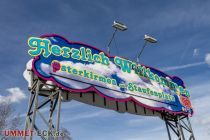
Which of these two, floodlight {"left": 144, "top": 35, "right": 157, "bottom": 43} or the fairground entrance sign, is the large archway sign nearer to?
the fairground entrance sign

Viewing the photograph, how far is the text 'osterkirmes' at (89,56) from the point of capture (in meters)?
13.3

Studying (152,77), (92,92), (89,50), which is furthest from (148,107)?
(89,50)

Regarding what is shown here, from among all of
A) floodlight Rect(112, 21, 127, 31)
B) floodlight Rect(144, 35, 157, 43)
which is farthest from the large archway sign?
floodlight Rect(112, 21, 127, 31)

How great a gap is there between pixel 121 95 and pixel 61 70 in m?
4.18

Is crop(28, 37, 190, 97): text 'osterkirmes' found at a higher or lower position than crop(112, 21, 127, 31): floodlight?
lower

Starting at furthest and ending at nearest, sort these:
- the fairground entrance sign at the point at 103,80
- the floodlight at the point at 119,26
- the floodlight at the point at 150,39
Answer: the floodlight at the point at 150,39, the floodlight at the point at 119,26, the fairground entrance sign at the point at 103,80

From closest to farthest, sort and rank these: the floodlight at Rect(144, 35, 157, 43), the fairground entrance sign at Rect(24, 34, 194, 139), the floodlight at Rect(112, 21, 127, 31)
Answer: the fairground entrance sign at Rect(24, 34, 194, 139), the floodlight at Rect(112, 21, 127, 31), the floodlight at Rect(144, 35, 157, 43)

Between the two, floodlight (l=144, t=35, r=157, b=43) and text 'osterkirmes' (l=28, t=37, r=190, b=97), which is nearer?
text 'osterkirmes' (l=28, t=37, r=190, b=97)

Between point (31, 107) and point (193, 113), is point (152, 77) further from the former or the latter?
point (31, 107)

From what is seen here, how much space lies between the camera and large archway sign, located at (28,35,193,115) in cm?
1327

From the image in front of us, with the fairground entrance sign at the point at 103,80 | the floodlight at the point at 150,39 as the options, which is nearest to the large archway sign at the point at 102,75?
the fairground entrance sign at the point at 103,80

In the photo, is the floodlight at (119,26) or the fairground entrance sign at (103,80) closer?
the fairground entrance sign at (103,80)

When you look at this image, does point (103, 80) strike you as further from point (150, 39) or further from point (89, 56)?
point (150, 39)

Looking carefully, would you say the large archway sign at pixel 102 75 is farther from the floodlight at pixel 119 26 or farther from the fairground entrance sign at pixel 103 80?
the floodlight at pixel 119 26
